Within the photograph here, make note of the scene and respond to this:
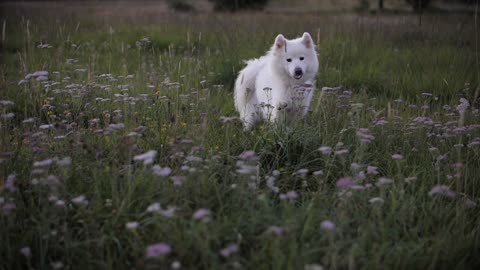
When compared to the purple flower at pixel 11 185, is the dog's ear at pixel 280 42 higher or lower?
higher

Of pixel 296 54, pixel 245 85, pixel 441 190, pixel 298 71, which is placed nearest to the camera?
pixel 441 190

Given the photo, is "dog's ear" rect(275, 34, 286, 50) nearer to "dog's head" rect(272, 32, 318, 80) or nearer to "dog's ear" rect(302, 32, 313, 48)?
"dog's head" rect(272, 32, 318, 80)

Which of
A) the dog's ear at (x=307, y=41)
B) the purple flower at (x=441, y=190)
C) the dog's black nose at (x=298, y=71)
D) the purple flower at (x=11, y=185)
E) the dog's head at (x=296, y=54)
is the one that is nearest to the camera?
the purple flower at (x=11, y=185)

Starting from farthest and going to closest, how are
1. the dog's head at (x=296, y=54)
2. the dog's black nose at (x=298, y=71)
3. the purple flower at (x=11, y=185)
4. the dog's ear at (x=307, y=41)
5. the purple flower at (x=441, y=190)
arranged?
the dog's ear at (x=307, y=41)
the dog's head at (x=296, y=54)
the dog's black nose at (x=298, y=71)
the purple flower at (x=441, y=190)
the purple flower at (x=11, y=185)

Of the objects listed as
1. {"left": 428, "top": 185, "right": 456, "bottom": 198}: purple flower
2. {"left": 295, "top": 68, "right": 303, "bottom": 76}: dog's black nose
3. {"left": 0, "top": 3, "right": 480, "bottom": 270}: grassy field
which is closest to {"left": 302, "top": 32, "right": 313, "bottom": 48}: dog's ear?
{"left": 295, "top": 68, "right": 303, "bottom": 76}: dog's black nose

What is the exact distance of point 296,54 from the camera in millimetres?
4512

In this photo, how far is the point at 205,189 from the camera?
2.41 m

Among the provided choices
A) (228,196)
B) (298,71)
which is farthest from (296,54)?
(228,196)

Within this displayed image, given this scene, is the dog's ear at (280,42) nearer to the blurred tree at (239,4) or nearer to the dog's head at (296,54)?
the dog's head at (296,54)

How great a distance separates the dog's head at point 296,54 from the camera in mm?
4445

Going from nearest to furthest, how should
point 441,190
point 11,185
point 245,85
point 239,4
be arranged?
point 11,185
point 441,190
point 245,85
point 239,4

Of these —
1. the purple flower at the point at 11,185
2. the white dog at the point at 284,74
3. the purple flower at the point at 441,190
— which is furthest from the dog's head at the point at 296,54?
the purple flower at the point at 11,185

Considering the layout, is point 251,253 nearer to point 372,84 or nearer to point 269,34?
point 372,84

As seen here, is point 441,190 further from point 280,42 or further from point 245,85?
point 245,85
